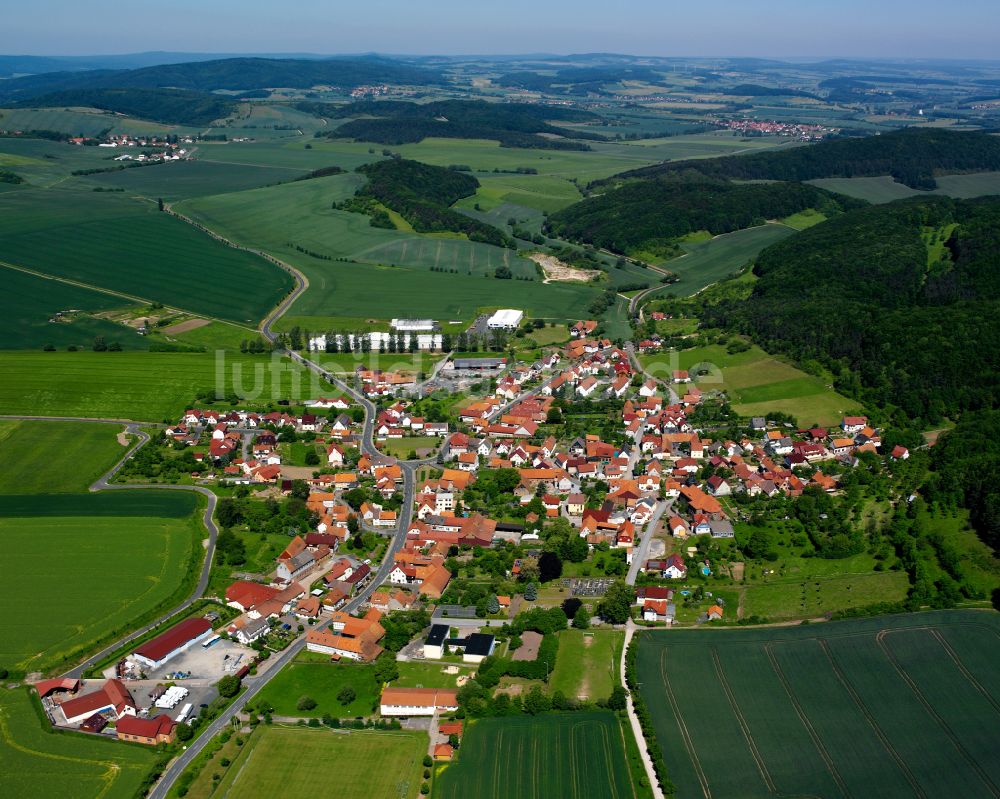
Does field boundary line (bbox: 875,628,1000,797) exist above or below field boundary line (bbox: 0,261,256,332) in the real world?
below

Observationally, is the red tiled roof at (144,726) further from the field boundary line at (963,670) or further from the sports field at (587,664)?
the field boundary line at (963,670)

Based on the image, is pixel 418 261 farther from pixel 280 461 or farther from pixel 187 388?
pixel 280 461

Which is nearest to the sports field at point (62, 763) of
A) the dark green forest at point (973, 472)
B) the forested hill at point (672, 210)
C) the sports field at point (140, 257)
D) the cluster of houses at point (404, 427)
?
the cluster of houses at point (404, 427)

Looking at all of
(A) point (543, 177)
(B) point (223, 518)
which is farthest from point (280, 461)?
(A) point (543, 177)

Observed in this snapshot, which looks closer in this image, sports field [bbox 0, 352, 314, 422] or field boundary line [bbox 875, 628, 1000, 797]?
field boundary line [bbox 875, 628, 1000, 797]

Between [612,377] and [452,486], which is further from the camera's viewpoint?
[612,377]

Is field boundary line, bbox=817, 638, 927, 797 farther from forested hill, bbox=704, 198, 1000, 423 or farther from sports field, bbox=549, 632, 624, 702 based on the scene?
forested hill, bbox=704, 198, 1000, 423

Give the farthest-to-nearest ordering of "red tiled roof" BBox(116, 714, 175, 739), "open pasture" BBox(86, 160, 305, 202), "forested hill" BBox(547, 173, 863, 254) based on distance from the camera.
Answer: "open pasture" BBox(86, 160, 305, 202)
"forested hill" BBox(547, 173, 863, 254)
"red tiled roof" BBox(116, 714, 175, 739)

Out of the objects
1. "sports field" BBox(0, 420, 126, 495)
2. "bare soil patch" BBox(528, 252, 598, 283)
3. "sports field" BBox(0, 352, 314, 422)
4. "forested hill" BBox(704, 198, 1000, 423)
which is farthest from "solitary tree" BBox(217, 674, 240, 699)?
"bare soil patch" BBox(528, 252, 598, 283)
